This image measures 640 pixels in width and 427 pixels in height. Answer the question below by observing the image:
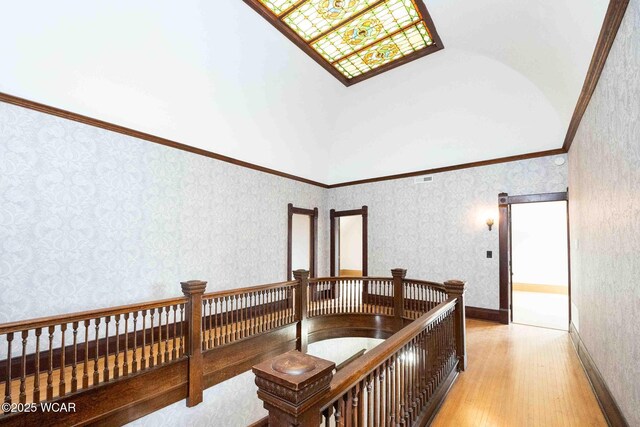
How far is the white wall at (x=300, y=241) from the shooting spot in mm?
8352

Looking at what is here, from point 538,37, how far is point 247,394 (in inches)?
234

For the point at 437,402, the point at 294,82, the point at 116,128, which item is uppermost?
the point at 294,82

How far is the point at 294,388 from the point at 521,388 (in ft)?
10.3

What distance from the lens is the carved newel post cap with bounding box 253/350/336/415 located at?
1.04 metres

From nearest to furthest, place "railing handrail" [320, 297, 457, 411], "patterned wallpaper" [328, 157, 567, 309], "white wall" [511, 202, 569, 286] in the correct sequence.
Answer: "railing handrail" [320, 297, 457, 411] → "patterned wallpaper" [328, 157, 567, 309] → "white wall" [511, 202, 569, 286]

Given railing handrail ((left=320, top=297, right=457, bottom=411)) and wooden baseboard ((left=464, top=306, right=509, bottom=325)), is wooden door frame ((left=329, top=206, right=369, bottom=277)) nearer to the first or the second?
wooden baseboard ((left=464, top=306, right=509, bottom=325))

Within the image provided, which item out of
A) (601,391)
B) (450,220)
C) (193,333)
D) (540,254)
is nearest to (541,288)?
(540,254)

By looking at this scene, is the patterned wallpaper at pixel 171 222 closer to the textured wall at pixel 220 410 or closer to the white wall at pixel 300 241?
the textured wall at pixel 220 410

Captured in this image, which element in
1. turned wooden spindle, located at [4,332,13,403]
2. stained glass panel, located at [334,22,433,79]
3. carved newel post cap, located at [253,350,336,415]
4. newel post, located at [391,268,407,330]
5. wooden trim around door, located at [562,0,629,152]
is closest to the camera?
carved newel post cap, located at [253,350,336,415]

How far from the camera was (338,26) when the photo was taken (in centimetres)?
469

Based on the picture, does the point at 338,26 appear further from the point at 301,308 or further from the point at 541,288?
the point at 541,288

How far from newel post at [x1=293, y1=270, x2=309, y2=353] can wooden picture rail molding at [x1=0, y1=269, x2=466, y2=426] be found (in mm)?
16

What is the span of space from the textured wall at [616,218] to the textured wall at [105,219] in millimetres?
4928

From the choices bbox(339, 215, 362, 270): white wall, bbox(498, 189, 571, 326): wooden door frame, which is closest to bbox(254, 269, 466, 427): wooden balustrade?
bbox(498, 189, 571, 326): wooden door frame
